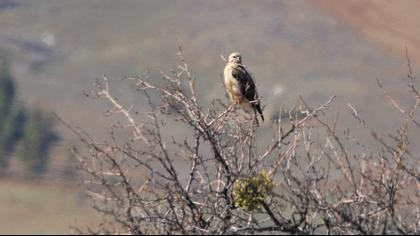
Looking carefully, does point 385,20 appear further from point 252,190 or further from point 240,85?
point 252,190

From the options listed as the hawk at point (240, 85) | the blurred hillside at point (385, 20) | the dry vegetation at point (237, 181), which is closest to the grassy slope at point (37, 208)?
the blurred hillside at point (385, 20)

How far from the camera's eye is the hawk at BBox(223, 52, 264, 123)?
11.5 metres

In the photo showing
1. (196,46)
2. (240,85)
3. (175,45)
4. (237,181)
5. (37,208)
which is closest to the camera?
(237,181)

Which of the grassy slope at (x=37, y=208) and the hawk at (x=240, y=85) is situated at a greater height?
the grassy slope at (x=37, y=208)

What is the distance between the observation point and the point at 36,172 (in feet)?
202

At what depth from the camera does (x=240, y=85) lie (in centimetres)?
1239

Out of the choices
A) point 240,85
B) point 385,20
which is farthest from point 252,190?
point 385,20

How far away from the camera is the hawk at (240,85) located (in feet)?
37.7

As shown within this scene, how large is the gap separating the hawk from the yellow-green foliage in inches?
99.4

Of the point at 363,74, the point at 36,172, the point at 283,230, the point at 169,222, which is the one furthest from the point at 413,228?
the point at 363,74

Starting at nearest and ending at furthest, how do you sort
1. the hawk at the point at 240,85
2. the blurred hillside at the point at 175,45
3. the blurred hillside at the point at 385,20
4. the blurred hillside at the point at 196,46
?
the hawk at the point at 240,85 < the blurred hillside at the point at 385,20 < the blurred hillside at the point at 196,46 < the blurred hillside at the point at 175,45

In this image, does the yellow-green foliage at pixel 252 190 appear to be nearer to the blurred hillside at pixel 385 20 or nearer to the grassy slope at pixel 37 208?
the grassy slope at pixel 37 208

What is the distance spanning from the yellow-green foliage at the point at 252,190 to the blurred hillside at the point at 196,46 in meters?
48.8

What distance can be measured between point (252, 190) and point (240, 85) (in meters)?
4.06
